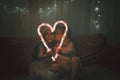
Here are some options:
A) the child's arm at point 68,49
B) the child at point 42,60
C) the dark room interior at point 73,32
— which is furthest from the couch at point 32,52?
the child at point 42,60

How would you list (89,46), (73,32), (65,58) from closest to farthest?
(65,58) → (89,46) → (73,32)

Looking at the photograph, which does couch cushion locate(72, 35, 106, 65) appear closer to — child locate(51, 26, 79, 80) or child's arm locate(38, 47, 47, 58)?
child locate(51, 26, 79, 80)

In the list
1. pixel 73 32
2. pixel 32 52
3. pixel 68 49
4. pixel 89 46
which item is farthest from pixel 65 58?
pixel 73 32

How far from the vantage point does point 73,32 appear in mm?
4012

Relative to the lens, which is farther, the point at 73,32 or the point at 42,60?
the point at 73,32

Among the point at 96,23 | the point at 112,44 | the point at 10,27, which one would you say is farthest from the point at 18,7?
the point at 112,44

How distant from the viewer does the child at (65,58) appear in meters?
2.90

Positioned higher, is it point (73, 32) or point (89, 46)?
point (73, 32)

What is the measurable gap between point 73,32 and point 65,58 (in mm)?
1096

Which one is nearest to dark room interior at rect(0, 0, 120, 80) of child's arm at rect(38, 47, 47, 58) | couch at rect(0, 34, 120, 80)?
couch at rect(0, 34, 120, 80)

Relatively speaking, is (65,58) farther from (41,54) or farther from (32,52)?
(32,52)

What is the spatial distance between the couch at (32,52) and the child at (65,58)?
21cm

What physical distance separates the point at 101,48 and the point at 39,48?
1140 mm

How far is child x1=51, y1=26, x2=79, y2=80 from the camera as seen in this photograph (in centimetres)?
290
